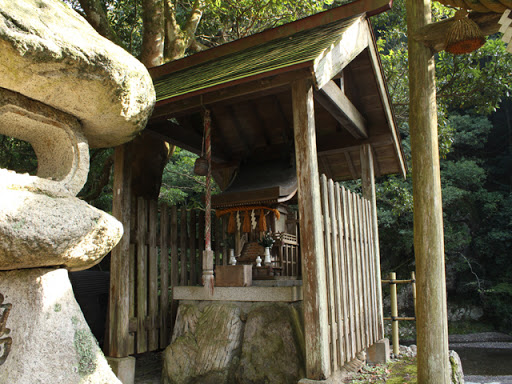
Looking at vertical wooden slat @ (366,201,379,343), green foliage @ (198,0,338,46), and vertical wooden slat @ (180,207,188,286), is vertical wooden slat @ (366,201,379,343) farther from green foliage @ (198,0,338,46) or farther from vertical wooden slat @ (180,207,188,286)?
green foliage @ (198,0,338,46)

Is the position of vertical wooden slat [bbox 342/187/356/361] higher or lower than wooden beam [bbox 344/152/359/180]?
lower

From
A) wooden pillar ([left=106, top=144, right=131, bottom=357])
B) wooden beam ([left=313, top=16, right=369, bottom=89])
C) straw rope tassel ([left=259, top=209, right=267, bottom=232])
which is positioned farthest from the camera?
straw rope tassel ([left=259, top=209, right=267, bottom=232])

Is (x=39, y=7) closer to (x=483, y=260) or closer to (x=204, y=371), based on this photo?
(x=204, y=371)

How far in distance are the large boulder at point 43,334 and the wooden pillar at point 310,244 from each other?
190 cm

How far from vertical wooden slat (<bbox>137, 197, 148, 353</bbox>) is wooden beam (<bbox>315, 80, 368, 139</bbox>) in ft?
9.48

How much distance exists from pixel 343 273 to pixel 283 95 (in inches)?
127

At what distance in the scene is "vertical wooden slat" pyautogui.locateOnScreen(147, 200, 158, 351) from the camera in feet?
19.4

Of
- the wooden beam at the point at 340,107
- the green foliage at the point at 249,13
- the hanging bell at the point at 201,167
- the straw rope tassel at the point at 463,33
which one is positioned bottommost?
the hanging bell at the point at 201,167

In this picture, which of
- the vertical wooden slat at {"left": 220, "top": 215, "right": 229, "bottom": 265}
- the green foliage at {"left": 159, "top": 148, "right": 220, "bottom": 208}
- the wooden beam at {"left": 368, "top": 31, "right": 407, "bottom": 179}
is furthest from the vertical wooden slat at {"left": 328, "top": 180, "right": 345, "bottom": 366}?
the green foliage at {"left": 159, "top": 148, "right": 220, "bottom": 208}

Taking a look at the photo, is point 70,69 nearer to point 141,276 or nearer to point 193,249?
point 141,276

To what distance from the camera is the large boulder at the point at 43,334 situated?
2.68 meters

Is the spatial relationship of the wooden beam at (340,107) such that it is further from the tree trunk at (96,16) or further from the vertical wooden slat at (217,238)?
the tree trunk at (96,16)

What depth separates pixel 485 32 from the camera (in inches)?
168

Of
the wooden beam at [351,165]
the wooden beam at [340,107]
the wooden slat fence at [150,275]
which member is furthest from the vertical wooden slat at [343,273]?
the wooden slat fence at [150,275]
